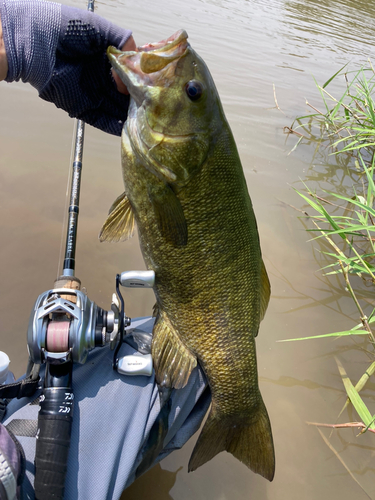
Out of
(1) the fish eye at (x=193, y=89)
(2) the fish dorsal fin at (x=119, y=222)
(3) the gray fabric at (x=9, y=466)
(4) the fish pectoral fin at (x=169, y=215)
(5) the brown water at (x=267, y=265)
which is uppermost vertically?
(1) the fish eye at (x=193, y=89)

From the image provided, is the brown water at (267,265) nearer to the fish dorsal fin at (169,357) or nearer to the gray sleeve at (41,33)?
the fish dorsal fin at (169,357)

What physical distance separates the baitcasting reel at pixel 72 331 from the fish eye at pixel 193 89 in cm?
95

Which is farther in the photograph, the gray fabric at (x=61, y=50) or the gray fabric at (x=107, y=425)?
the gray fabric at (x=61, y=50)

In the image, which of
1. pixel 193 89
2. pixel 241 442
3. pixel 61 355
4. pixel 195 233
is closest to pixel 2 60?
pixel 193 89

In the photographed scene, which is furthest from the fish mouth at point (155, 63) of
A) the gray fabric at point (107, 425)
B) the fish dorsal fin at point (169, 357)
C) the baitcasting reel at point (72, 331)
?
the gray fabric at point (107, 425)

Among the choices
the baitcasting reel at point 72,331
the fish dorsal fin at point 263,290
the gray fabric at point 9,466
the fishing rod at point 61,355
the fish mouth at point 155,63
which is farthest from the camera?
the fish dorsal fin at point 263,290

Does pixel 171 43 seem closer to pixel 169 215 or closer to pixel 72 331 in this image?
pixel 169 215

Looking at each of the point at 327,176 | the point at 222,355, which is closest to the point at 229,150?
the point at 222,355

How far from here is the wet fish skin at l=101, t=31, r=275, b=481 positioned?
4.81 ft

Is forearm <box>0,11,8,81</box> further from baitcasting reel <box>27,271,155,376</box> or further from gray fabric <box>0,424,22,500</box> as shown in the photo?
gray fabric <box>0,424,22,500</box>

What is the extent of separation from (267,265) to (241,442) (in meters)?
1.80

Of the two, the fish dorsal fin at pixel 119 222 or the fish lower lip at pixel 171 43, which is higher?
the fish lower lip at pixel 171 43

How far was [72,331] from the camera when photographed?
1.26 m

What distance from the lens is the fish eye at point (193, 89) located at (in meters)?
1.45
